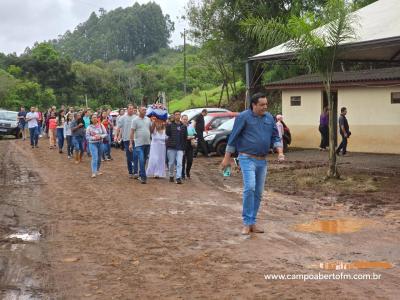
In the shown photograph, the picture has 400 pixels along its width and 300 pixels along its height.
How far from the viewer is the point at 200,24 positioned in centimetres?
3772

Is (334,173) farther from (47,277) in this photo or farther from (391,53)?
(47,277)

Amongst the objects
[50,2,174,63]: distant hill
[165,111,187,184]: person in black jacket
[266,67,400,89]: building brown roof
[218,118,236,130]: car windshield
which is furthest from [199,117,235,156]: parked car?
[50,2,174,63]: distant hill

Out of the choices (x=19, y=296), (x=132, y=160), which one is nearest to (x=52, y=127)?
(x=132, y=160)

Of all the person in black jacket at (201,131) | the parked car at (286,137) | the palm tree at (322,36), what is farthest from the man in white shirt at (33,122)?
the palm tree at (322,36)

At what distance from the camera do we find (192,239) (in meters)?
7.81

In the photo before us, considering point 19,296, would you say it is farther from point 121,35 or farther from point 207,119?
point 121,35

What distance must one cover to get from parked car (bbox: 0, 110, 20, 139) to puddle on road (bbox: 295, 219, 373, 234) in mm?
26185

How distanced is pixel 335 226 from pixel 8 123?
2665 centimetres

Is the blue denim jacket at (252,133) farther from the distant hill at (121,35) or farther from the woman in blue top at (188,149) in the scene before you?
the distant hill at (121,35)

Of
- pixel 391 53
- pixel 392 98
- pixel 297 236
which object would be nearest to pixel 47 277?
pixel 297 236

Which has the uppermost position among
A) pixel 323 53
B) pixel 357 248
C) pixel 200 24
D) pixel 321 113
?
pixel 200 24

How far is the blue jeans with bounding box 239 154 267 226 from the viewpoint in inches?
310

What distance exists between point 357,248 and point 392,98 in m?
14.1

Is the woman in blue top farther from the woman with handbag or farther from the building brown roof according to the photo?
the building brown roof
